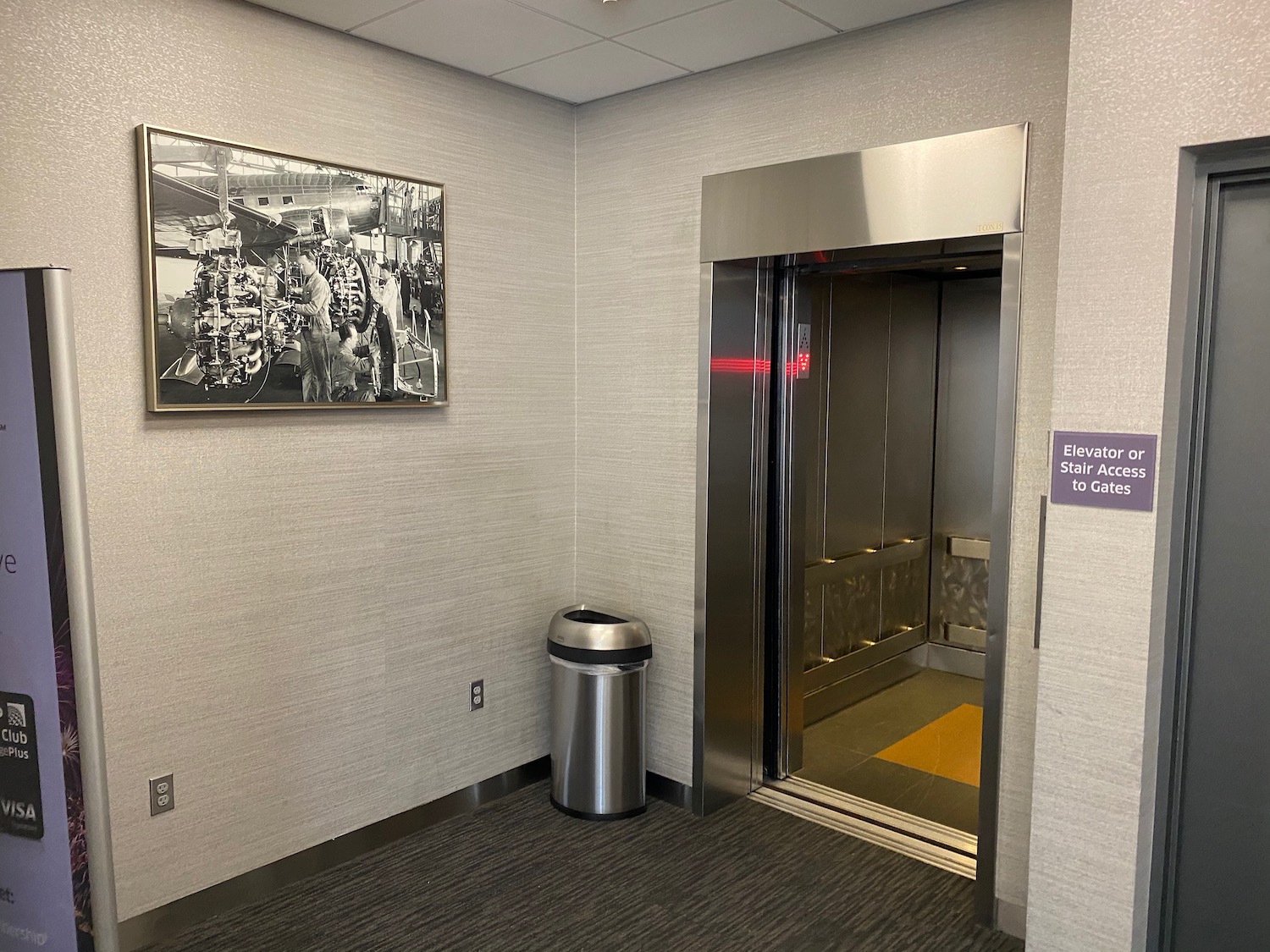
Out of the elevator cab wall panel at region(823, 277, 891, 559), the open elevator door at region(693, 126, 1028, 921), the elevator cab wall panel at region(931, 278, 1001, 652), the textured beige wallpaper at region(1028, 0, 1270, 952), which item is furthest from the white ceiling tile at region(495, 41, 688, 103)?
the elevator cab wall panel at region(931, 278, 1001, 652)

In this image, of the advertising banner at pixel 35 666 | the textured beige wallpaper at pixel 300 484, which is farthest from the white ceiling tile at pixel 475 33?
the advertising banner at pixel 35 666

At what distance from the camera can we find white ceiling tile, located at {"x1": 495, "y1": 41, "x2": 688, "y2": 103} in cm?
322

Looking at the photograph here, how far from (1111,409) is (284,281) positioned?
2.38 metres

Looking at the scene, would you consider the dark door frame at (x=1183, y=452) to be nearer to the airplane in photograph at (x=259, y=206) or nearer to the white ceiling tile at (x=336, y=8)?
the white ceiling tile at (x=336, y=8)

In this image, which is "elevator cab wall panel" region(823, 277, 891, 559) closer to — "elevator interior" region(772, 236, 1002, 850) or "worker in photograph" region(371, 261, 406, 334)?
"elevator interior" region(772, 236, 1002, 850)

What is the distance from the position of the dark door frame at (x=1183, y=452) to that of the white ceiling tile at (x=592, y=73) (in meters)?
1.86

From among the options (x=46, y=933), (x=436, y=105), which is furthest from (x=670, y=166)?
(x=46, y=933)

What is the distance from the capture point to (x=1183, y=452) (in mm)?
2217

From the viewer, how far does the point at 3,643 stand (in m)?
1.87

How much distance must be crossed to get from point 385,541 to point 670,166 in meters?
1.77

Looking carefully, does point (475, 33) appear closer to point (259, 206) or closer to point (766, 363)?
point (259, 206)

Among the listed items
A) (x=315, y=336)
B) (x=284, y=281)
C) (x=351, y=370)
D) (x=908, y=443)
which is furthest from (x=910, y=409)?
(x=284, y=281)

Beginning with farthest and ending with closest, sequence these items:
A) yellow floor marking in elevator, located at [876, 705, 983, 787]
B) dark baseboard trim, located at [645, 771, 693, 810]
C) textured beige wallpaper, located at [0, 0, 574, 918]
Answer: yellow floor marking in elevator, located at [876, 705, 983, 787] → dark baseboard trim, located at [645, 771, 693, 810] → textured beige wallpaper, located at [0, 0, 574, 918]

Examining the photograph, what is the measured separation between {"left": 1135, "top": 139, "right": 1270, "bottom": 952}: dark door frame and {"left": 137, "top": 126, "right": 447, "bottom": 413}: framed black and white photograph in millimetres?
A: 2313
